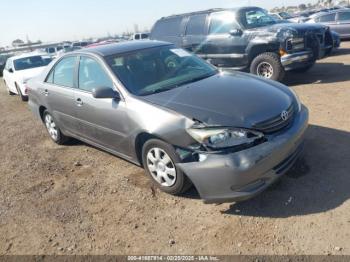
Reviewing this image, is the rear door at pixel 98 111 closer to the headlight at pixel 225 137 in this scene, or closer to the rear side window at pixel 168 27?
the headlight at pixel 225 137

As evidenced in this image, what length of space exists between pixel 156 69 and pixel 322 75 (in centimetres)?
615

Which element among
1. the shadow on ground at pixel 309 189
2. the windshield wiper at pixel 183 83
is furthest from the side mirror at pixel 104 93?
the shadow on ground at pixel 309 189

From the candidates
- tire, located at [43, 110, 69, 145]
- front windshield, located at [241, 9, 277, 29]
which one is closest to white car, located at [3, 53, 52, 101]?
tire, located at [43, 110, 69, 145]

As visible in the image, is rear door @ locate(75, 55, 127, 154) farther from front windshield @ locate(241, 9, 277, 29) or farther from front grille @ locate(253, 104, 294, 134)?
front windshield @ locate(241, 9, 277, 29)

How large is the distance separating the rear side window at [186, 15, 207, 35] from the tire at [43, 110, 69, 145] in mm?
5010

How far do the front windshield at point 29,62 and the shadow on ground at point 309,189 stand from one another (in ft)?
33.2

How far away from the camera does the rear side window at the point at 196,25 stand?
372 inches

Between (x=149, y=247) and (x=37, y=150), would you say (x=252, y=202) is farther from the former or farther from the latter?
(x=37, y=150)

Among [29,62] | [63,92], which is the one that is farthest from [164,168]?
[29,62]

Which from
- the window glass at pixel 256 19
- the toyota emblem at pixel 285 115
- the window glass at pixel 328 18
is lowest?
the window glass at pixel 328 18

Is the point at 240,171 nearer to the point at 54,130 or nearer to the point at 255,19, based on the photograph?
the point at 54,130

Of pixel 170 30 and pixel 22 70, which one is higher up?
pixel 170 30

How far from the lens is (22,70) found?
37.7 feet

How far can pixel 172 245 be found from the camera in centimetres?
321
